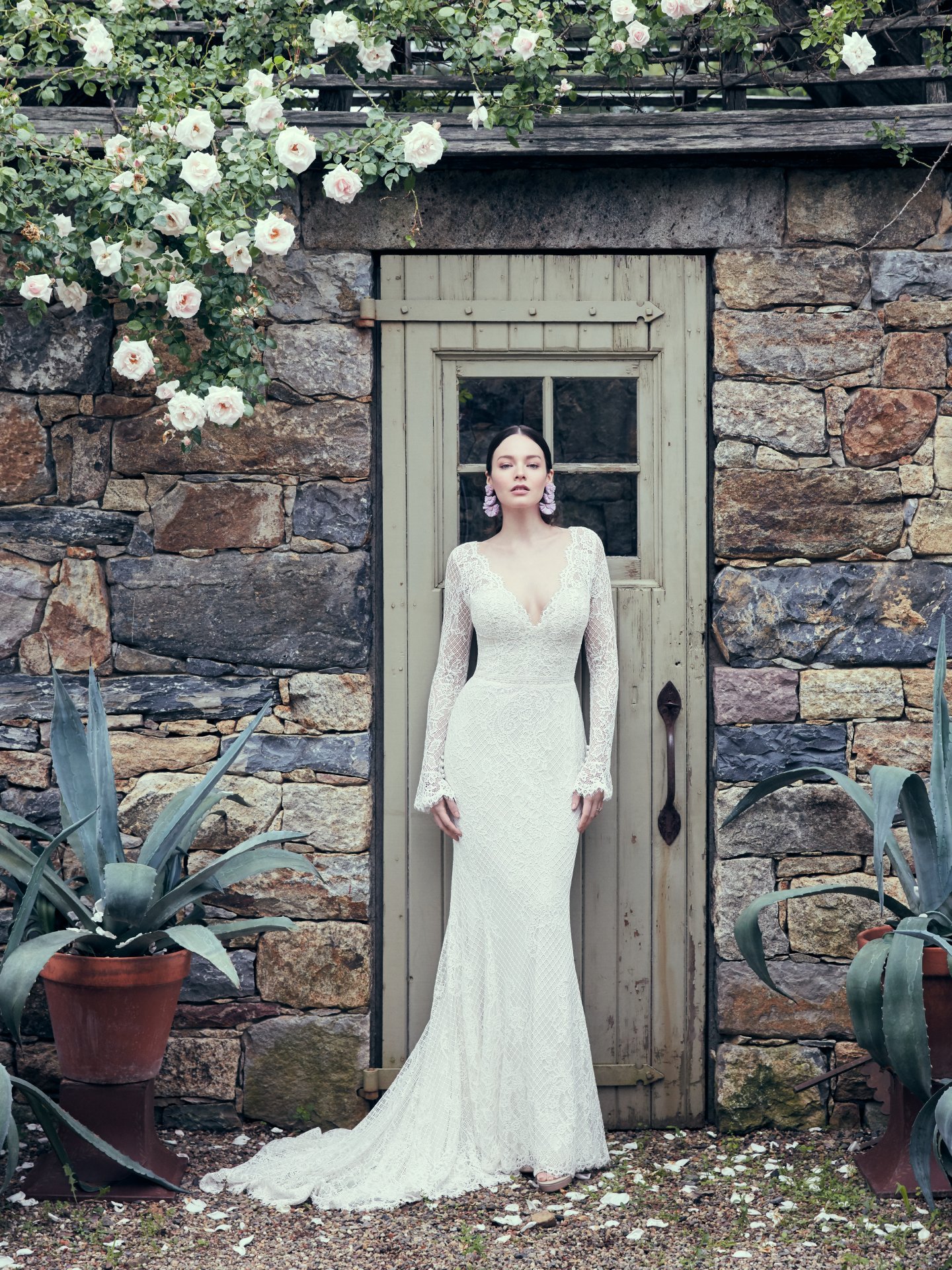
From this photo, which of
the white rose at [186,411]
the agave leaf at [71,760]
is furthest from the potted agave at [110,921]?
the white rose at [186,411]

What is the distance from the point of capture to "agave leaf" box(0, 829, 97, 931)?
301 centimetres

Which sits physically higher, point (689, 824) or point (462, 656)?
point (462, 656)

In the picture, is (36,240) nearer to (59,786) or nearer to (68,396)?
(68,396)

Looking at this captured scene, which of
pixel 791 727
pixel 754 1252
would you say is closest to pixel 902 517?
pixel 791 727

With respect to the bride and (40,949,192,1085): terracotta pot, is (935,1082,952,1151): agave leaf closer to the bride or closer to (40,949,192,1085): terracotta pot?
the bride

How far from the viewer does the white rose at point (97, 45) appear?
10.4ft

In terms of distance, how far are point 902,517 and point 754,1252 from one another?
1.96 m

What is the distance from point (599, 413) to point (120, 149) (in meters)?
1.46

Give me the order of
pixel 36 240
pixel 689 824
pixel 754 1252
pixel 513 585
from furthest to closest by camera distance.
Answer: pixel 689 824, pixel 513 585, pixel 36 240, pixel 754 1252

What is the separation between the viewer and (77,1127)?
295cm

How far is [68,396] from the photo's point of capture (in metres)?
3.54

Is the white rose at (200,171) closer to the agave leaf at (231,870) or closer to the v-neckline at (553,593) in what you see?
the v-neckline at (553,593)

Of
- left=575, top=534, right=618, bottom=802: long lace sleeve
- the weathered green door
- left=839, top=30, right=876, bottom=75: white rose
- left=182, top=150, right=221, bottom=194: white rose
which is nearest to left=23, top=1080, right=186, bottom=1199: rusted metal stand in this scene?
the weathered green door

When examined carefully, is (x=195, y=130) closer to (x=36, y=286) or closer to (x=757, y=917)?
(x=36, y=286)
